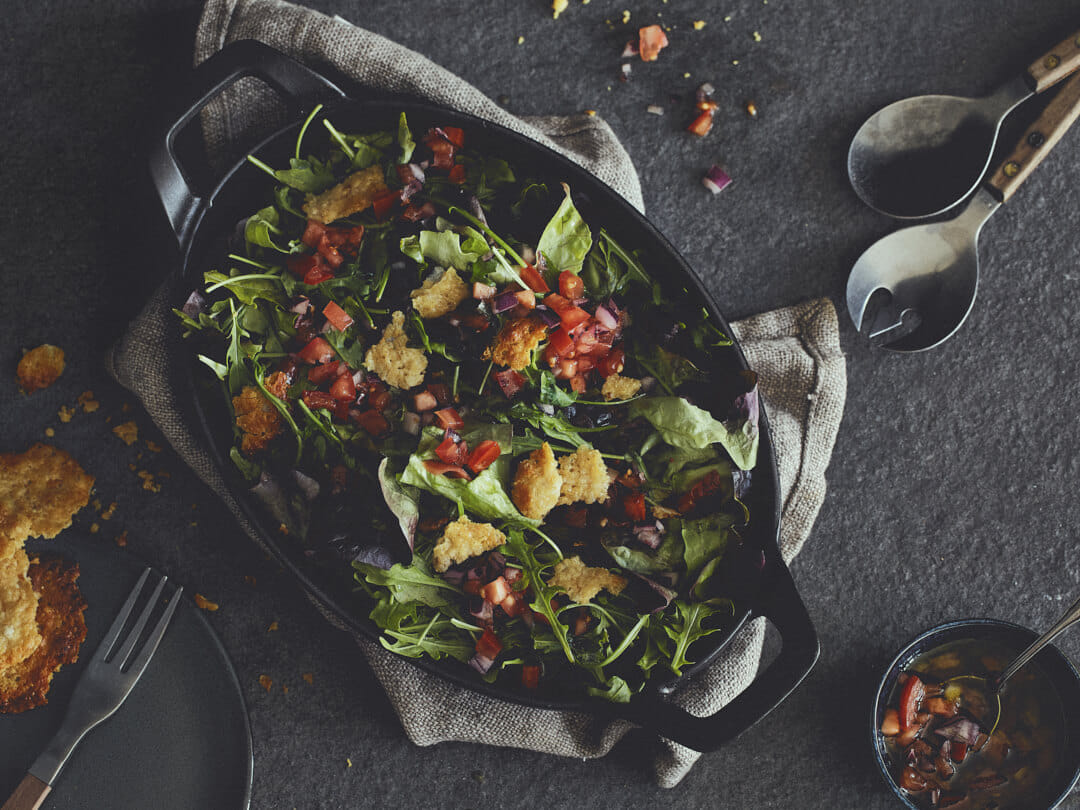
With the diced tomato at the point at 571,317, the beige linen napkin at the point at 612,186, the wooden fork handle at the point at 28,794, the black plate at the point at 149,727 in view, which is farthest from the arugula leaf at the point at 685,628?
the wooden fork handle at the point at 28,794

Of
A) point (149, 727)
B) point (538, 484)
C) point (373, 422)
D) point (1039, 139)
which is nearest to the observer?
point (538, 484)

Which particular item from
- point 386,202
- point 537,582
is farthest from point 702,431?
point 386,202

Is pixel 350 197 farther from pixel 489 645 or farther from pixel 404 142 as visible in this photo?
pixel 489 645

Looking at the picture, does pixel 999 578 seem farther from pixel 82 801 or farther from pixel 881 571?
pixel 82 801

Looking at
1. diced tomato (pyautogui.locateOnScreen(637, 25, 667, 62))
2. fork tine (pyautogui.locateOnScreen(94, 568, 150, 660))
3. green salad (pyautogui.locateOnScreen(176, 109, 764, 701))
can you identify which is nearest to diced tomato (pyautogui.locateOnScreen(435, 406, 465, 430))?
green salad (pyautogui.locateOnScreen(176, 109, 764, 701))

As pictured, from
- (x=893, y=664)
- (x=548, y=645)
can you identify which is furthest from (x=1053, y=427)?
(x=548, y=645)

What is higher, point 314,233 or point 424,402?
point 314,233

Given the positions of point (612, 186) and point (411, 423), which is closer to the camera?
point (411, 423)
